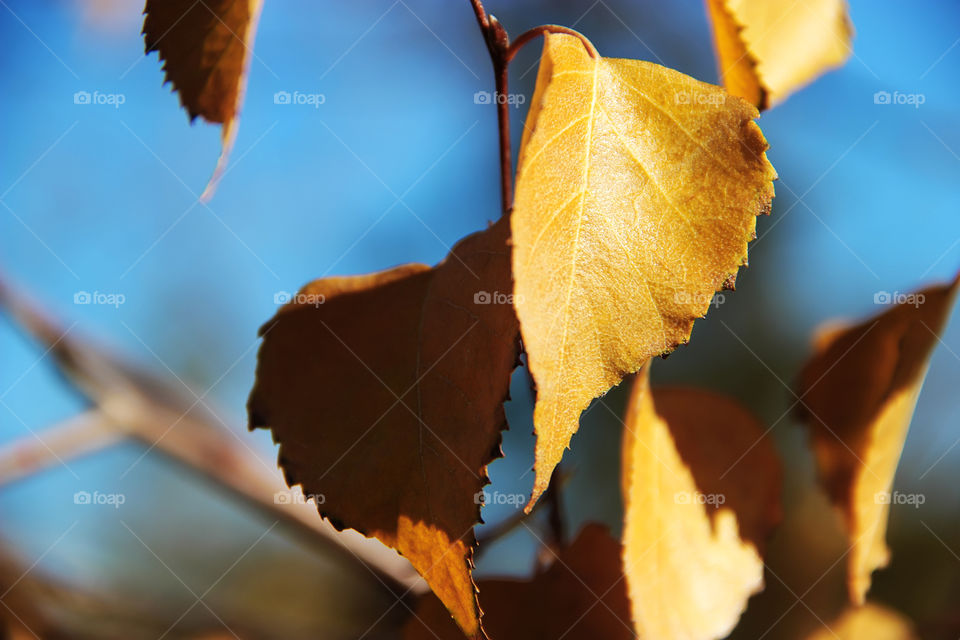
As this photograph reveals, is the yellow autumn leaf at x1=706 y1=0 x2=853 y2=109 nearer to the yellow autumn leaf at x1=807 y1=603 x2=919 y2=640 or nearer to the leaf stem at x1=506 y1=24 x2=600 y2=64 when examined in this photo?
the leaf stem at x1=506 y1=24 x2=600 y2=64

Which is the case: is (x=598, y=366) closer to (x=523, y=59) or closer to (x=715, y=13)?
(x=715, y=13)

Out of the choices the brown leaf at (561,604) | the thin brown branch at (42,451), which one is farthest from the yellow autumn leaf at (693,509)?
the thin brown branch at (42,451)

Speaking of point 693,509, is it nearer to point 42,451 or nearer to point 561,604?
point 561,604

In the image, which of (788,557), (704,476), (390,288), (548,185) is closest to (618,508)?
(788,557)

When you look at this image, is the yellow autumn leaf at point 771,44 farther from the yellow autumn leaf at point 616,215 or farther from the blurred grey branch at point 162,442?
the blurred grey branch at point 162,442

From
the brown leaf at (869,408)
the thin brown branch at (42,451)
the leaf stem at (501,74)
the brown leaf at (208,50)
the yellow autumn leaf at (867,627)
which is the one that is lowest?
the yellow autumn leaf at (867,627)

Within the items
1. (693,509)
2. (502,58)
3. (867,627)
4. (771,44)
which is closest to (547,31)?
(502,58)

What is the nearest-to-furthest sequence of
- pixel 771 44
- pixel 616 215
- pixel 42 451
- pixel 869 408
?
pixel 616 215 < pixel 771 44 < pixel 869 408 < pixel 42 451
